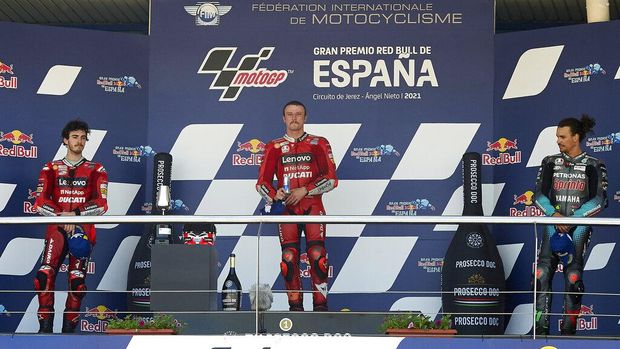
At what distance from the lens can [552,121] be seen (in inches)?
374

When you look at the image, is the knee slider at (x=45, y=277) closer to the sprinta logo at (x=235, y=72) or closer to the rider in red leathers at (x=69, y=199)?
the rider in red leathers at (x=69, y=199)

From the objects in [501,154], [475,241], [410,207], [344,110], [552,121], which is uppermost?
[344,110]

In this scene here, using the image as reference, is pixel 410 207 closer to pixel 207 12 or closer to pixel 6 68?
pixel 207 12

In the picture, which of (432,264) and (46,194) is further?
(432,264)

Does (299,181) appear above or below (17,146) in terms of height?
below

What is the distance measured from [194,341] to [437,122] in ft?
12.9

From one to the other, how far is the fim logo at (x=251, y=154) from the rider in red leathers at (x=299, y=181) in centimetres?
75

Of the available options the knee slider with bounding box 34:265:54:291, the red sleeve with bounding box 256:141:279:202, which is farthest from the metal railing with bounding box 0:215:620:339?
the red sleeve with bounding box 256:141:279:202

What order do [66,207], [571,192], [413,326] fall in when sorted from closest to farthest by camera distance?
[413,326] → [571,192] → [66,207]

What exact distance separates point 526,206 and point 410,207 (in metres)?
0.84

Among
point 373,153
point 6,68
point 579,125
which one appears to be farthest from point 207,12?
point 579,125

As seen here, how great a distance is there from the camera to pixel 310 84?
32.3 feet

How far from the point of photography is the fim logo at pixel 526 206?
373 inches

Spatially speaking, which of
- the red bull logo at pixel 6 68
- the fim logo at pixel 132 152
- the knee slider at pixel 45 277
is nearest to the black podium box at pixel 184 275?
the knee slider at pixel 45 277
